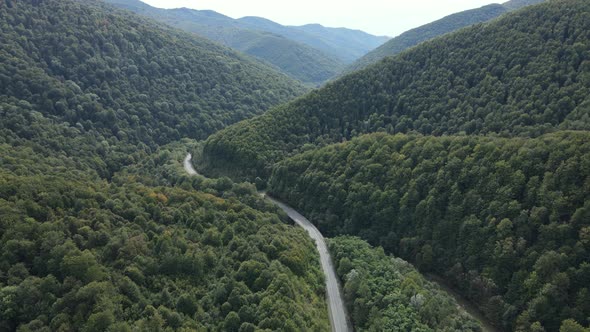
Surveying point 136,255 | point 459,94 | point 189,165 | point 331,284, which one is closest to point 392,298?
point 331,284

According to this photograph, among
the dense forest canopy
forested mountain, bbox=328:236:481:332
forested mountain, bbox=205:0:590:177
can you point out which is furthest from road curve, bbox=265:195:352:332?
the dense forest canopy

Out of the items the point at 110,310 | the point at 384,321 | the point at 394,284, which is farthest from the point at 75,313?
the point at 394,284

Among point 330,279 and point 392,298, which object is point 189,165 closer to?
point 330,279

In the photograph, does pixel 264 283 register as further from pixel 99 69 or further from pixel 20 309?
pixel 99 69

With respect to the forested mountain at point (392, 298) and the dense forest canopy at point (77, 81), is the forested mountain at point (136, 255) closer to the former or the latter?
the forested mountain at point (392, 298)

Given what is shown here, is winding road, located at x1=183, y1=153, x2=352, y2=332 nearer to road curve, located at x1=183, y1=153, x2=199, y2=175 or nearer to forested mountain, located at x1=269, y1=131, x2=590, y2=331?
forested mountain, located at x1=269, y1=131, x2=590, y2=331

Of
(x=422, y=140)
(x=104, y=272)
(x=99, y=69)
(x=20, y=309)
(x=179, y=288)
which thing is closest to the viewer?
(x=20, y=309)
